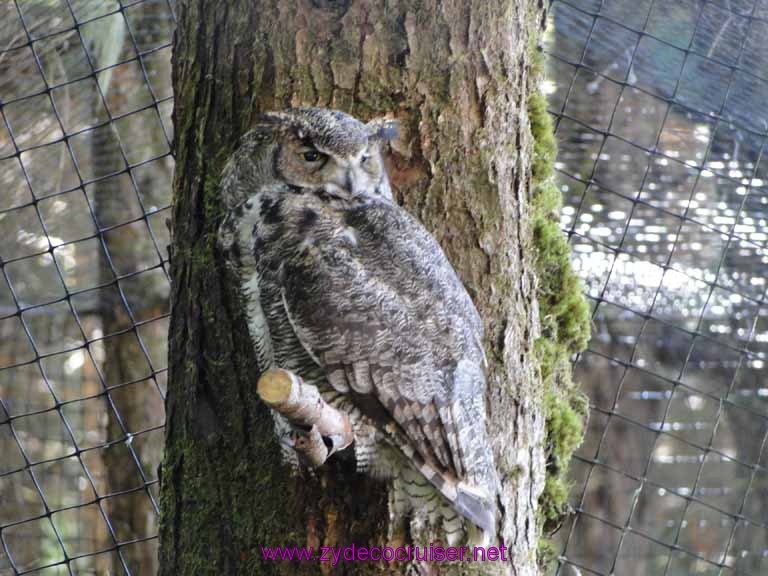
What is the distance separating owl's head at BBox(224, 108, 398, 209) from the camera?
1.55 metres

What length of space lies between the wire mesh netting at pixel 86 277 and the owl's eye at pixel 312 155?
1.88m

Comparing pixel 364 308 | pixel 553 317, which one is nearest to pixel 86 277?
pixel 553 317

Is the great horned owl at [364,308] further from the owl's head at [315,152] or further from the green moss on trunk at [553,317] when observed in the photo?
the green moss on trunk at [553,317]

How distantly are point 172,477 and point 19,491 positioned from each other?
2.51 metres

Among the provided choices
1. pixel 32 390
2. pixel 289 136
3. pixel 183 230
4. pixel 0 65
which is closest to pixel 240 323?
pixel 183 230

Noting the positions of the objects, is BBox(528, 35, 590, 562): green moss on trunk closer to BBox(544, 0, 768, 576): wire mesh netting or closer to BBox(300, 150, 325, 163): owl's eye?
BBox(544, 0, 768, 576): wire mesh netting

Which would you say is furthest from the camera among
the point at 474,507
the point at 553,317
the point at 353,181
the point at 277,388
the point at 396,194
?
the point at 553,317

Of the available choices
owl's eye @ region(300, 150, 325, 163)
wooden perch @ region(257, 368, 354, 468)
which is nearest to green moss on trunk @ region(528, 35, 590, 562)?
owl's eye @ region(300, 150, 325, 163)

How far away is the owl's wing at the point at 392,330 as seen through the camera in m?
1.45

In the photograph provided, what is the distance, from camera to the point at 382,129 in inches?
64.6

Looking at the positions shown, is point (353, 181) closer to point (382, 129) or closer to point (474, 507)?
point (382, 129)

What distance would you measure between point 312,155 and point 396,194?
242mm

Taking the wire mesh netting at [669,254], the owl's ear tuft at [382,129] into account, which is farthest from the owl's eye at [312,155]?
the wire mesh netting at [669,254]

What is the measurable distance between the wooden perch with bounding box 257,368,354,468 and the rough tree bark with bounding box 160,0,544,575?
0.39 m
